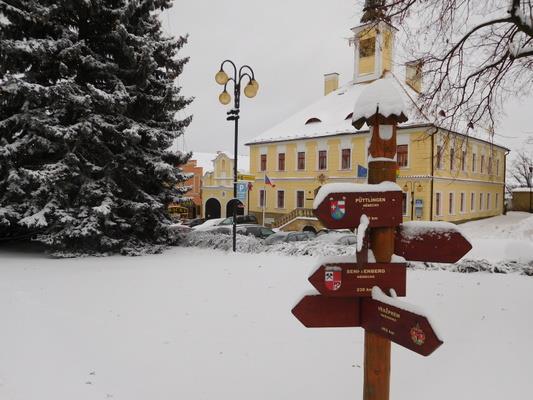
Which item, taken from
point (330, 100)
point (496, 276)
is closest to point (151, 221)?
point (496, 276)

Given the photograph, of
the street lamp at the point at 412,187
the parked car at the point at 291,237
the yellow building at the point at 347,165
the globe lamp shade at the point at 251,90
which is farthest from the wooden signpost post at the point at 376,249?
the street lamp at the point at 412,187

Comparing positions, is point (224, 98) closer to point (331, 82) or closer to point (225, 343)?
point (225, 343)

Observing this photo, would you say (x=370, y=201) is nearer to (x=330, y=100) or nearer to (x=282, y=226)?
(x=282, y=226)

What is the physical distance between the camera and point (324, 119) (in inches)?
1378

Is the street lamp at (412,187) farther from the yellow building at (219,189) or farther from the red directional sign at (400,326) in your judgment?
the red directional sign at (400,326)

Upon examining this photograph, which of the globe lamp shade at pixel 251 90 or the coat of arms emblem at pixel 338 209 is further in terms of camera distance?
the globe lamp shade at pixel 251 90

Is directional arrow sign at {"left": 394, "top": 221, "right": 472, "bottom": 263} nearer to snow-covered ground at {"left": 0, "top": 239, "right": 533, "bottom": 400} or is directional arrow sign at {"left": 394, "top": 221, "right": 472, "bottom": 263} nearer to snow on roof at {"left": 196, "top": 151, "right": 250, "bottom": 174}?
snow-covered ground at {"left": 0, "top": 239, "right": 533, "bottom": 400}

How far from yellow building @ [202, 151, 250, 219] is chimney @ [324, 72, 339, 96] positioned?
12.4 m

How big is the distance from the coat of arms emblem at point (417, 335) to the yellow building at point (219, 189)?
3972 centimetres

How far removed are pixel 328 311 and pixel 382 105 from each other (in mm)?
1522

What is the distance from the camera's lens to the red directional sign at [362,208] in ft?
8.72

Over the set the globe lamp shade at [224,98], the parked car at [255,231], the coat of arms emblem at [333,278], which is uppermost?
the globe lamp shade at [224,98]

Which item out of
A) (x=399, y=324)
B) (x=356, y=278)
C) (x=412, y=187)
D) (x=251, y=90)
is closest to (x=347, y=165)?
(x=412, y=187)

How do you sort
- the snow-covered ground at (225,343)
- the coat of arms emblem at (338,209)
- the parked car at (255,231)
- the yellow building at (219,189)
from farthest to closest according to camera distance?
the yellow building at (219,189) → the parked car at (255,231) → the snow-covered ground at (225,343) → the coat of arms emblem at (338,209)
